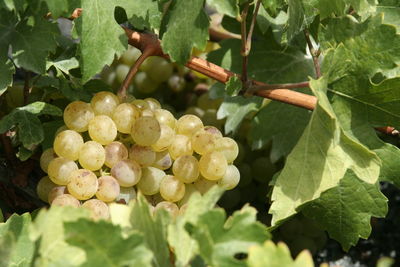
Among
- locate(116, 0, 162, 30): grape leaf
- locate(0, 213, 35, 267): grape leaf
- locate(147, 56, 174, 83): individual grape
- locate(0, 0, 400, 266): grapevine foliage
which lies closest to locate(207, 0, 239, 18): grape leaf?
locate(0, 0, 400, 266): grapevine foliage

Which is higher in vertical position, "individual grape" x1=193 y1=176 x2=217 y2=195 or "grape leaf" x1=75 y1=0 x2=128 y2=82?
"grape leaf" x1=75 y1=0 x2=128 y2=82

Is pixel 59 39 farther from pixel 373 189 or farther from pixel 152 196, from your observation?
pixel 373 189

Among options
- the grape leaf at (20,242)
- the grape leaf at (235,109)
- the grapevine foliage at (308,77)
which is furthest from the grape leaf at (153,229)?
the grape leaf at (235,109)

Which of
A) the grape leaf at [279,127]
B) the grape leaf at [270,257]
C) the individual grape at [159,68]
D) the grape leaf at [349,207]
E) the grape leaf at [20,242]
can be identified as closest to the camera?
the grape leaf at [270,257]

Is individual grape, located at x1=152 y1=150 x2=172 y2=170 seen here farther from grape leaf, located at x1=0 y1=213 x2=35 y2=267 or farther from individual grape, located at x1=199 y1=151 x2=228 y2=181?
grape leaf, located at x1=0 y1=213 x2=35 y2=267

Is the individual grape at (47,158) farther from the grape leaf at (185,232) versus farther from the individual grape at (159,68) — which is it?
the individual grape at (159,68)

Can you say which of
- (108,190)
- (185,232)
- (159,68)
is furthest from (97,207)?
(159,68)

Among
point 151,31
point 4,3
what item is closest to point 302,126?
point 151,31

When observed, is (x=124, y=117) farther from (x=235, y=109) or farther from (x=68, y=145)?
(x=235, y=109)
